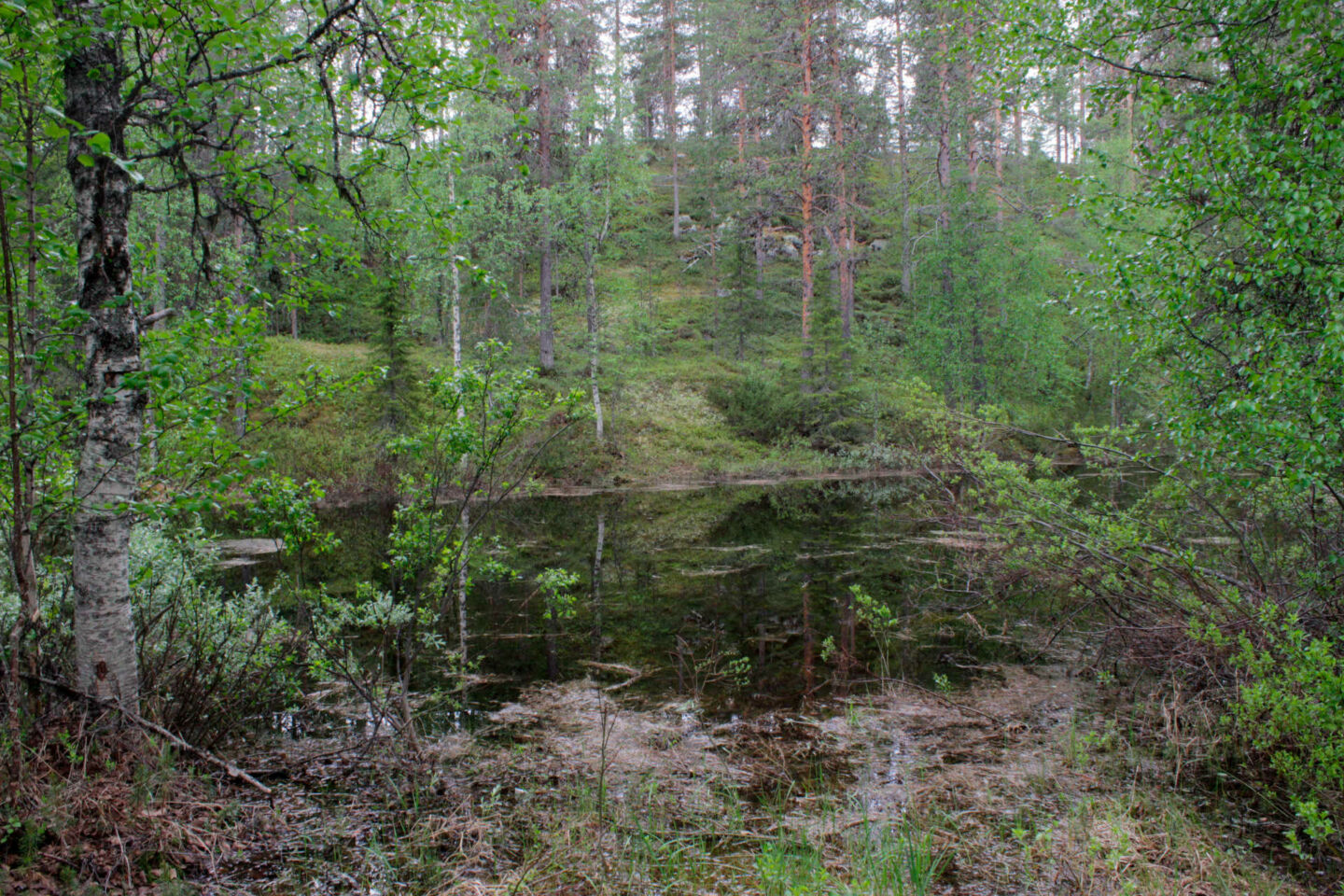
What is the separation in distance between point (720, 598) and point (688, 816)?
593 cm

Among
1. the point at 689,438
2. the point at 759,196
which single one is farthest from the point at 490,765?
the point at 759,196

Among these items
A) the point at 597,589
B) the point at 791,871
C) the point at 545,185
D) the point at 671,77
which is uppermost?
the point at 671,77

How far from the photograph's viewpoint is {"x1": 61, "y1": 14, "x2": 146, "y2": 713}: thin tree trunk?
3863 mm

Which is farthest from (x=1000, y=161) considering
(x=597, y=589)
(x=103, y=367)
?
(x=103, y=367)

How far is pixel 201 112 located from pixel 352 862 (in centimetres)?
399

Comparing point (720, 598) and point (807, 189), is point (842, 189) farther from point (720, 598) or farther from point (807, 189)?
point (720, 598)

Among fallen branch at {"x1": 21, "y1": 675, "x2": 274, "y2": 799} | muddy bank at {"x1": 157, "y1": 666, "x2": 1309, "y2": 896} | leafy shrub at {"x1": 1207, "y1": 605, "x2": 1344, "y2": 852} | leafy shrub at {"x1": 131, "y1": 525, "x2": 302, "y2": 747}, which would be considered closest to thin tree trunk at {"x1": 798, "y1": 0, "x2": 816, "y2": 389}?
muddy bank at {"x1": 157, "y1": 666, "x2": 1309, "y2": 896}

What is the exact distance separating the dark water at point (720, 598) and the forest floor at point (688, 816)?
40.7 inches

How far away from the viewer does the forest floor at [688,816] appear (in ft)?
12.2

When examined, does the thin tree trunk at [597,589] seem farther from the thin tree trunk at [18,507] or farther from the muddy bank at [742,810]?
the thin tree trunk at [18,507]

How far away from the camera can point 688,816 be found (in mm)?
4566

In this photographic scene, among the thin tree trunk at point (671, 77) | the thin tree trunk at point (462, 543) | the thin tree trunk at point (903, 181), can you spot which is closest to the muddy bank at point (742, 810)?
the thin tree trunk at point (462, 543)

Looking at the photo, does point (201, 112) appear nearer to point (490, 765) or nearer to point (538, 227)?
point (490, 765)

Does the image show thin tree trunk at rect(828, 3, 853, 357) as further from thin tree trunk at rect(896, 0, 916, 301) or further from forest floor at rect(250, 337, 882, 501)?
forest floor at rect(250, 337, 882, 501)
